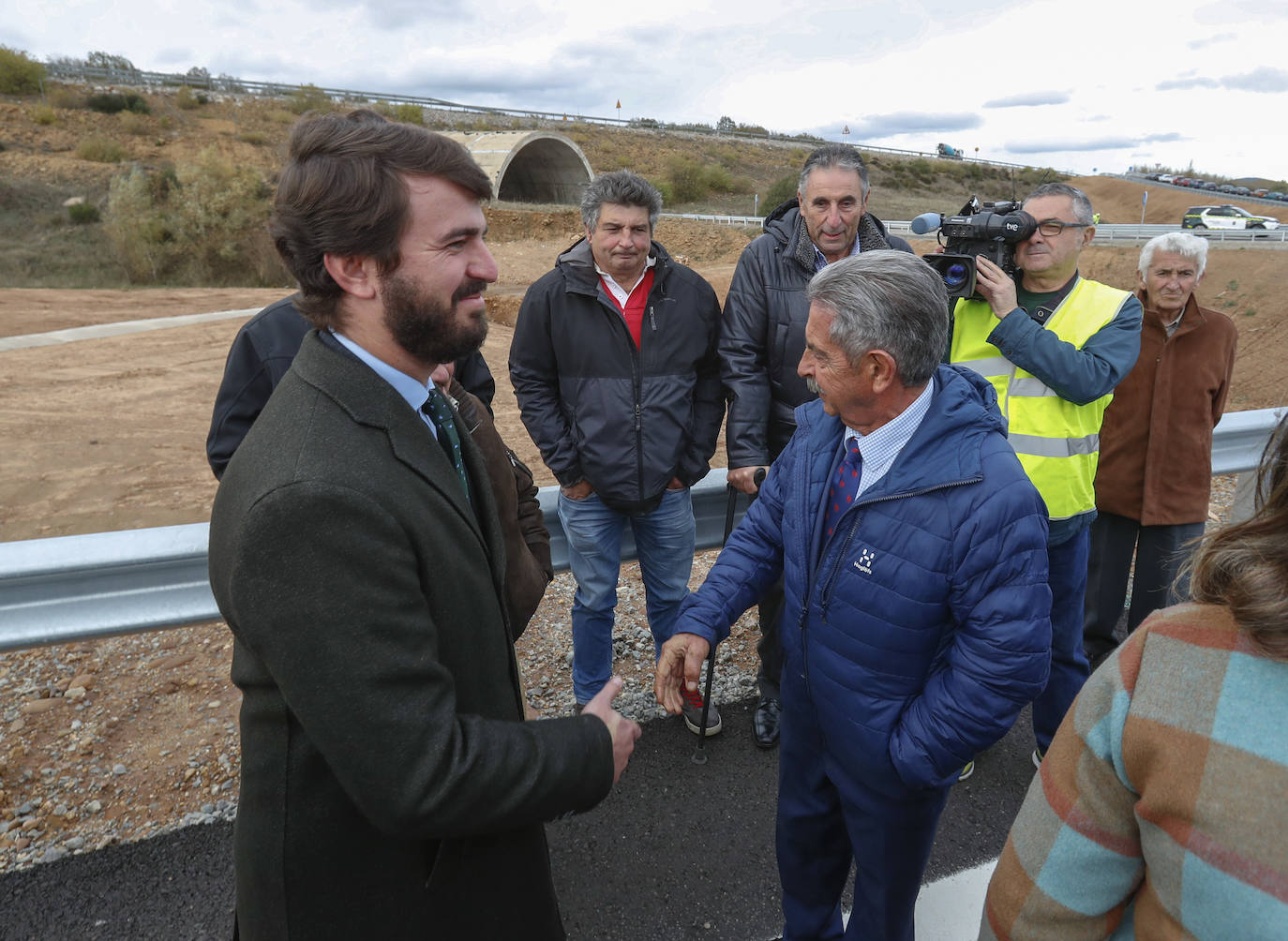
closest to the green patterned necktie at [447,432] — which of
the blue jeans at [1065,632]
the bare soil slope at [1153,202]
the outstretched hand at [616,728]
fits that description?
the outstretched hand at [616,728]

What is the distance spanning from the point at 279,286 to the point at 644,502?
2338cm

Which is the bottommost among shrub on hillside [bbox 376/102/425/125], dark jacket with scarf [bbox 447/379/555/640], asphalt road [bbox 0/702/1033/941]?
asphalt road [bbox 0/702/1033/941]

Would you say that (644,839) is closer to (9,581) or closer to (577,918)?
(577,918)

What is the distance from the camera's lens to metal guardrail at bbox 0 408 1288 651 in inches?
98.9

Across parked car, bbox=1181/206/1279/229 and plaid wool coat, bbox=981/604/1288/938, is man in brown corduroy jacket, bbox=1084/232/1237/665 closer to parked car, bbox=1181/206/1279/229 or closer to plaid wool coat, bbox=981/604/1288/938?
plaid wool coat, bbox=981/604/1288/938

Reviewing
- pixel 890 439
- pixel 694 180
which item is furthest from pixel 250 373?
pixel 694 180

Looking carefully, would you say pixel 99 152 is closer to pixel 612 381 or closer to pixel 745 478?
pixel 612 381

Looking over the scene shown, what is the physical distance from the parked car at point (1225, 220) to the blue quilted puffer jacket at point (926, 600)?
32.3m

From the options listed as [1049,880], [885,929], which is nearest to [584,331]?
[885,929]

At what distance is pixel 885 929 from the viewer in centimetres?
222

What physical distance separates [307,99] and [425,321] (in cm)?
5386

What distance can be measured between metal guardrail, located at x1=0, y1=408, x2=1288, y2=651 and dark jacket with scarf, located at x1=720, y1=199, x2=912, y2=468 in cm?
176

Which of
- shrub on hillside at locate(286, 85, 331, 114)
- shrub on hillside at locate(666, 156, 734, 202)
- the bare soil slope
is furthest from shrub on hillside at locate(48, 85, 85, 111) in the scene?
the bare soil slope

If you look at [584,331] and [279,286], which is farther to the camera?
[279,286]
